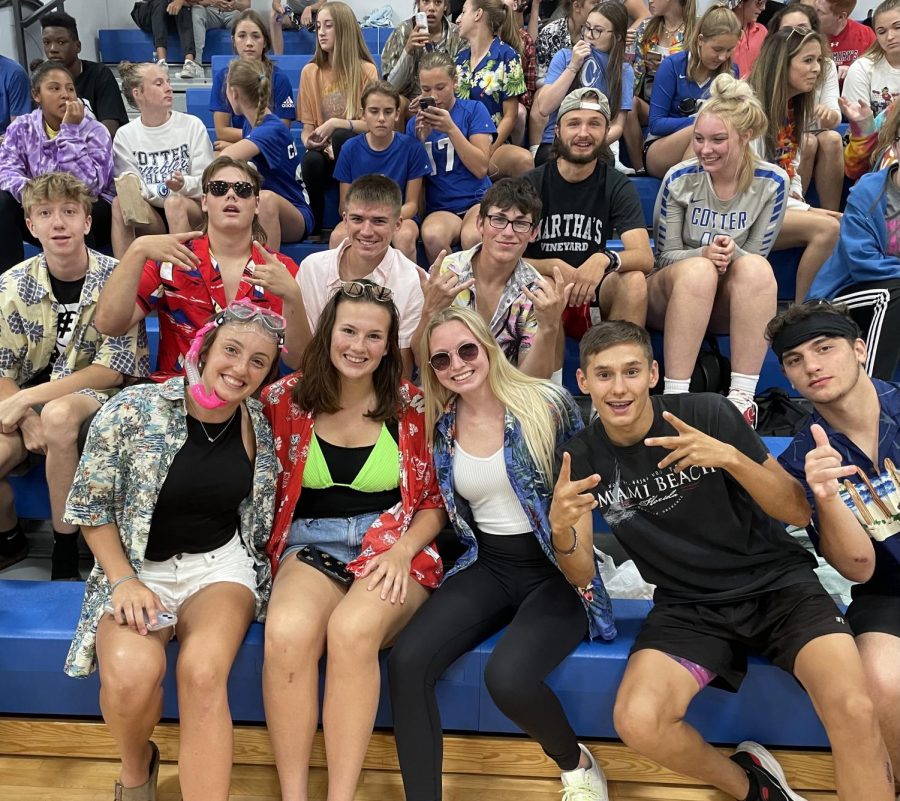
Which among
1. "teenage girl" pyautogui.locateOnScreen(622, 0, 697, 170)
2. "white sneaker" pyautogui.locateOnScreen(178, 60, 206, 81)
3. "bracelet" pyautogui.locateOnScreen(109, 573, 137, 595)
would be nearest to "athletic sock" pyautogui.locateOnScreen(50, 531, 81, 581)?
"bracelet" pyautogui.locateOnScreen(109, 573, 137, 595)

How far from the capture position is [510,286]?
2.56 m

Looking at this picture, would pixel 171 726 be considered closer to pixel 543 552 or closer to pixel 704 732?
pixel 543 552

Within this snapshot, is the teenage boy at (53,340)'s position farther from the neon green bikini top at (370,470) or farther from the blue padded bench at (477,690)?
the neon green bikini top at (370,470)

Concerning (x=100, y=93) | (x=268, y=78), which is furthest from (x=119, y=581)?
(x=100, y=93)

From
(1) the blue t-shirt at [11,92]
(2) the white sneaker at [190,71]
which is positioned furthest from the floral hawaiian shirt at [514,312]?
(2) the white sneaker at [190,71]

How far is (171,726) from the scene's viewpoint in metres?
2.07

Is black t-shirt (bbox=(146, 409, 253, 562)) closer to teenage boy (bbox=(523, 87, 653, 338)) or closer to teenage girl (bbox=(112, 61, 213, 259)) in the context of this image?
teenage boy (bbox=(523, 87, 653, 338))

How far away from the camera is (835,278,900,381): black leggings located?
2682mm

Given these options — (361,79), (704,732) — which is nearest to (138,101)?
(361,79)

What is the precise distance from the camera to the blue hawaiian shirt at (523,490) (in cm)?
196

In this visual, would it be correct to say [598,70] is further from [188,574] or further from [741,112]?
[188,574]

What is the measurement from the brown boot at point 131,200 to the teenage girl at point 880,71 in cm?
280

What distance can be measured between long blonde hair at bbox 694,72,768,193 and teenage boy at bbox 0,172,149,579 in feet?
5.95

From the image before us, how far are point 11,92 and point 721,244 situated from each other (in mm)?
3395
